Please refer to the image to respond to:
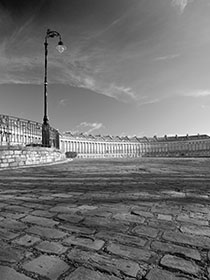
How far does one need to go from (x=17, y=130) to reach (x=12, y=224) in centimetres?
1162

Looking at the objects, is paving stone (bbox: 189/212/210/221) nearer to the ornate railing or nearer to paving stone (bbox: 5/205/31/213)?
paving stone (bbox: 5/205/31/213)

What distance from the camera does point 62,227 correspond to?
7.32ft

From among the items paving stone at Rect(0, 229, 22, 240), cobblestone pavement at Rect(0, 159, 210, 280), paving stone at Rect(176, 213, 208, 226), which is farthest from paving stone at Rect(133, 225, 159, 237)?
paving stone at Rect(0, 229, 22, 240)

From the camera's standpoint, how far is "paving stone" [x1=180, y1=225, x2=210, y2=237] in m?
2.07

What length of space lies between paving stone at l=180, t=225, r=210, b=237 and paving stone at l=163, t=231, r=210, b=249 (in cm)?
11

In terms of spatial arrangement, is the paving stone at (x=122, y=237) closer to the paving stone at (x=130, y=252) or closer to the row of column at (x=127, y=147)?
the paving stone at (x=130, y=252)

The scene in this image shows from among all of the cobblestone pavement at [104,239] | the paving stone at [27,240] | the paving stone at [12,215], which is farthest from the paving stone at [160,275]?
the paving stone at [12,215]

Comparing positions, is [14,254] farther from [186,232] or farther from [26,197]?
[26,197]

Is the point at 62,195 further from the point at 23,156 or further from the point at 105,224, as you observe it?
the point at 23,156

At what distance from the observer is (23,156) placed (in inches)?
437

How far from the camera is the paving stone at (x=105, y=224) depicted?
220cm

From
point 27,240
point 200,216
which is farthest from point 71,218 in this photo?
point 200,216

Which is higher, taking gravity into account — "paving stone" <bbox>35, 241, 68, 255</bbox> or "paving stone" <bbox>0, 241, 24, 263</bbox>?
"paving stone" <bbox>0, 241, 24, 263</bbox>

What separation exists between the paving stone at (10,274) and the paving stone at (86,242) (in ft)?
1.84
